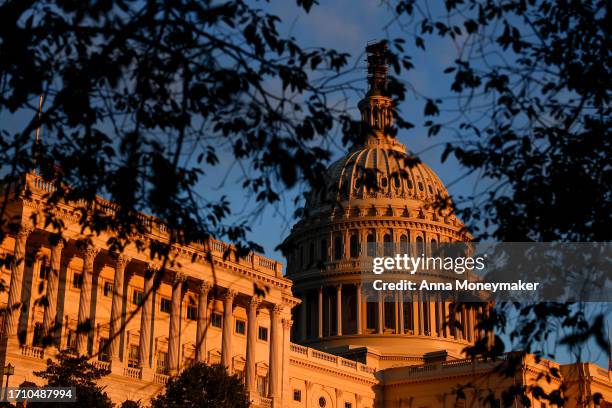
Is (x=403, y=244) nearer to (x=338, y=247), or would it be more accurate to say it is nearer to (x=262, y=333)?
(x=338, y=247)

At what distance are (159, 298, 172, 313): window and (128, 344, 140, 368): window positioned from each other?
3960mm

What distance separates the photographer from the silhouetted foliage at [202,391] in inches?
2453

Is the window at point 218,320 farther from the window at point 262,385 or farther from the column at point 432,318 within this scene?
the column at point 432,318

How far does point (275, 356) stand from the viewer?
86312 millimetres

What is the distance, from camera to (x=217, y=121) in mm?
21188

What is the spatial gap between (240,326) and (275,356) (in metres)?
3.71

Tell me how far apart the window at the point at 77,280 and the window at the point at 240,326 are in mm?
16490

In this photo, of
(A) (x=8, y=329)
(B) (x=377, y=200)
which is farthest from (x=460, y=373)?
(A) (x=8, y=329)

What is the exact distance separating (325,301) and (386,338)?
10.1 metres

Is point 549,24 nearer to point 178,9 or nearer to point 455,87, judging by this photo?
point 455,87

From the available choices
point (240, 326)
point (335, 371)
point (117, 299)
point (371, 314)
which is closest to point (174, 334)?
point (117, 299)

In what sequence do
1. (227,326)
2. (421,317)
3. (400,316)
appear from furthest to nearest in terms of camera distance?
Result: (421,317)
(400,316)
(227,326)

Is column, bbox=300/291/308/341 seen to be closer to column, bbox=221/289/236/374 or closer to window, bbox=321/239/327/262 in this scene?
window, bbox=321/239/327/262

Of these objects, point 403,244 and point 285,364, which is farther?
point 403,244
